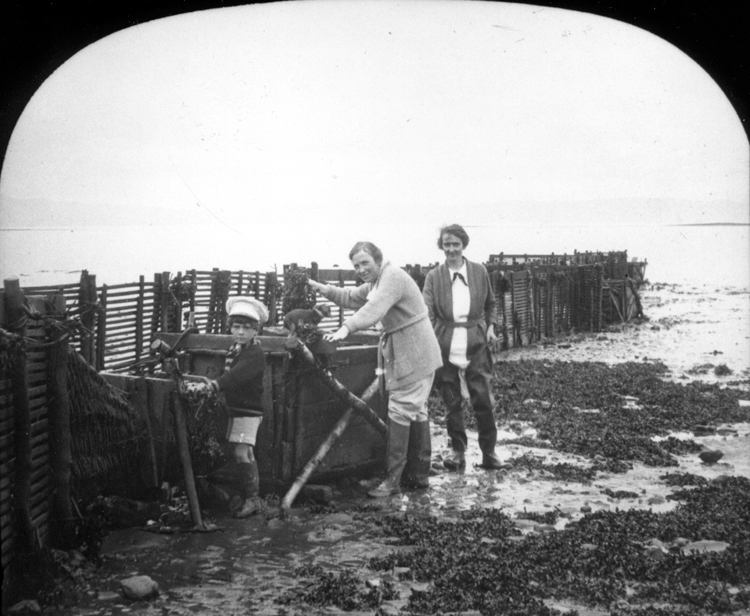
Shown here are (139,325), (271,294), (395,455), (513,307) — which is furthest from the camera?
(513,307)

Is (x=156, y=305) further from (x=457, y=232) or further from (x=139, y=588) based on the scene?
(x=139, y=588)

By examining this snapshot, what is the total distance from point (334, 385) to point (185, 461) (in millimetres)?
1388

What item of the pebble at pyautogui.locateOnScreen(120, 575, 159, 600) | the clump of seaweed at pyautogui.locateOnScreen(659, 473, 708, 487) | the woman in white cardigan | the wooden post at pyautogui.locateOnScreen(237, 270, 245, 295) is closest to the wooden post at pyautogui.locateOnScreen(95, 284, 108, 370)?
the wooden post at pyautogui.locateOnScreen(237, 270, 245, 295)

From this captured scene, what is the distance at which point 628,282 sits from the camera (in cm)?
2450

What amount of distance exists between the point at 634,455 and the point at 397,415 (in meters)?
2.54

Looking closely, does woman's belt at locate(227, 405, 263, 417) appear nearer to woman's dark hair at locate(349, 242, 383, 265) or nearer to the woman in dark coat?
woman's dark hair at locate(349, 242, 383, 265)

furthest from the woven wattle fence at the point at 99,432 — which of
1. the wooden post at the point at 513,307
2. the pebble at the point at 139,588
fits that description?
the wooden post at the point at 513,307

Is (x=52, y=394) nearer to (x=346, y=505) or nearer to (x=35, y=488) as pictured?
(x=35, y=488)

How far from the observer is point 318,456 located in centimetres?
553

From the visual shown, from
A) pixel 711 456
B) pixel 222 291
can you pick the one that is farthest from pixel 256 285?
pixel 711 456

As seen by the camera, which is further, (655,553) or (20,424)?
(655,553)

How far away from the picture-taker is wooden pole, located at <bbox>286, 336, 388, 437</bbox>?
532 centimetres

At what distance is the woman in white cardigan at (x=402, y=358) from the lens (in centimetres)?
587

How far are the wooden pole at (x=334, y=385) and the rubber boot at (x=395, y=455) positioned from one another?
193 millimetres
